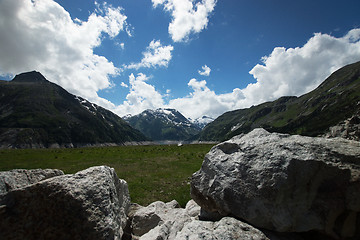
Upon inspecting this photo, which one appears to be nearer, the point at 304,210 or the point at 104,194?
the point at 304,210

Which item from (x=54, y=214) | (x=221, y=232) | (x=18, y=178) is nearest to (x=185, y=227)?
(x=221, y=232)

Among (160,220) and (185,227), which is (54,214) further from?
(160,220)

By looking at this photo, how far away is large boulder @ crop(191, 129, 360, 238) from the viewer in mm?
5656

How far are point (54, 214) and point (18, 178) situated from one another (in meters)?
4.56

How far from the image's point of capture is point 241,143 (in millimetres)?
8195

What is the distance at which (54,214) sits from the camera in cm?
578

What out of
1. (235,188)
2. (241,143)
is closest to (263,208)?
(235,188)

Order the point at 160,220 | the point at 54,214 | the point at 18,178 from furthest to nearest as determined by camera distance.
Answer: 1. the point at 160,220
2. the point at 18,178
3. the point at 54,214

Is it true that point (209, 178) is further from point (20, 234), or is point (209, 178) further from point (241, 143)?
point (20, 234)

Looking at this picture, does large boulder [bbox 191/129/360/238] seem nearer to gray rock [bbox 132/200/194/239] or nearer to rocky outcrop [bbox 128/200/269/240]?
rocky outcrop [bbox 128/200/269/240]

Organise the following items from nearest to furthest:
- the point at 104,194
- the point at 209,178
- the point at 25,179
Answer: the point at 104,194 < the point at 209,178 < the point at 25,179

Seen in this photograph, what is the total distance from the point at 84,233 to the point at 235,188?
554 centimetres

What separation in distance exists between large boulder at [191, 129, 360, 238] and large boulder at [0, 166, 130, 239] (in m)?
4.52

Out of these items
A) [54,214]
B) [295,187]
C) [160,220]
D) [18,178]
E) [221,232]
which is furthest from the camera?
[160,220]
